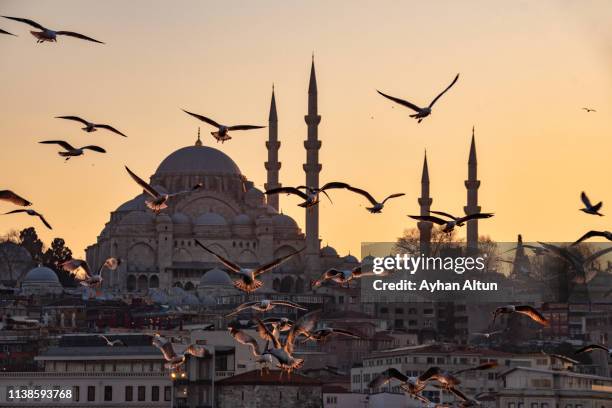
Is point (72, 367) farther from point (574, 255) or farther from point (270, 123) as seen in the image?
point (270, 123)

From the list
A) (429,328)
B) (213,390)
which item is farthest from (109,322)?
(213,390)

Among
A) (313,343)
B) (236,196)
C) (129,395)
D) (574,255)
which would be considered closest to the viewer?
(129,395)

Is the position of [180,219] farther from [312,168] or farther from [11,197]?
[11,197]

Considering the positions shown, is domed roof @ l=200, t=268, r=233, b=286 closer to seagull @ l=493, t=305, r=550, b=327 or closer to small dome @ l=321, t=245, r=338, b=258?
small dome @ l=321, t=245, r=338, b=258

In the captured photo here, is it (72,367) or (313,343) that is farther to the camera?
(313,343)

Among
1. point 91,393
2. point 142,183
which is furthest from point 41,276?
point 142,183

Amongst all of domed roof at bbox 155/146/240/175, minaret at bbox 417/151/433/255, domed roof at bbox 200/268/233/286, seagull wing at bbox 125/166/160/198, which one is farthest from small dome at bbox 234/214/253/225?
seagull wing at bbox 125/166/160/198

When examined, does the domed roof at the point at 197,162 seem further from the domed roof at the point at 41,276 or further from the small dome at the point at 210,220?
the domed roof at the point at 41,276
